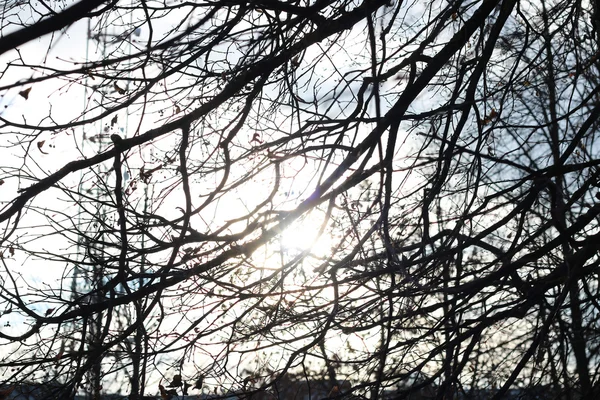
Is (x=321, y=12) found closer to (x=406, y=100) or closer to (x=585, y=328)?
(x=406, y=100)

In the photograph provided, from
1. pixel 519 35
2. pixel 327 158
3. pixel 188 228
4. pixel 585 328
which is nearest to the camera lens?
pixel 188 228

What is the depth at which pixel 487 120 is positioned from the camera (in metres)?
4.96

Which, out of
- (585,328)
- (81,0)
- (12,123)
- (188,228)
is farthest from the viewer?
(585,328)

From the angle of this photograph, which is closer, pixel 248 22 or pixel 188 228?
pixel 188 228

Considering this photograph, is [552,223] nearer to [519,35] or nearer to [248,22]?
[519,35]

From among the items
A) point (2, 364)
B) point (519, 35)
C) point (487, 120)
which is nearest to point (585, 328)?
point (487, 120)

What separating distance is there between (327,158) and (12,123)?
6.33 ft

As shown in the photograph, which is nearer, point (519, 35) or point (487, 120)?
point (487, 120)

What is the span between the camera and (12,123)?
13.2 feet

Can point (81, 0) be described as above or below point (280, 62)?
below

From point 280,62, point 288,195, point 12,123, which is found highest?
point 280,62

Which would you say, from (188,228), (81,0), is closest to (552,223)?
(188,228)

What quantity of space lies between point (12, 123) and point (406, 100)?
247 cm

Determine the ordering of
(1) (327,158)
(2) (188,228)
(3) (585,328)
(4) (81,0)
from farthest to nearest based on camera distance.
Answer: (3) (585,328) < (1) (327,158) < (2) (188,228) < (4) (81,0)
